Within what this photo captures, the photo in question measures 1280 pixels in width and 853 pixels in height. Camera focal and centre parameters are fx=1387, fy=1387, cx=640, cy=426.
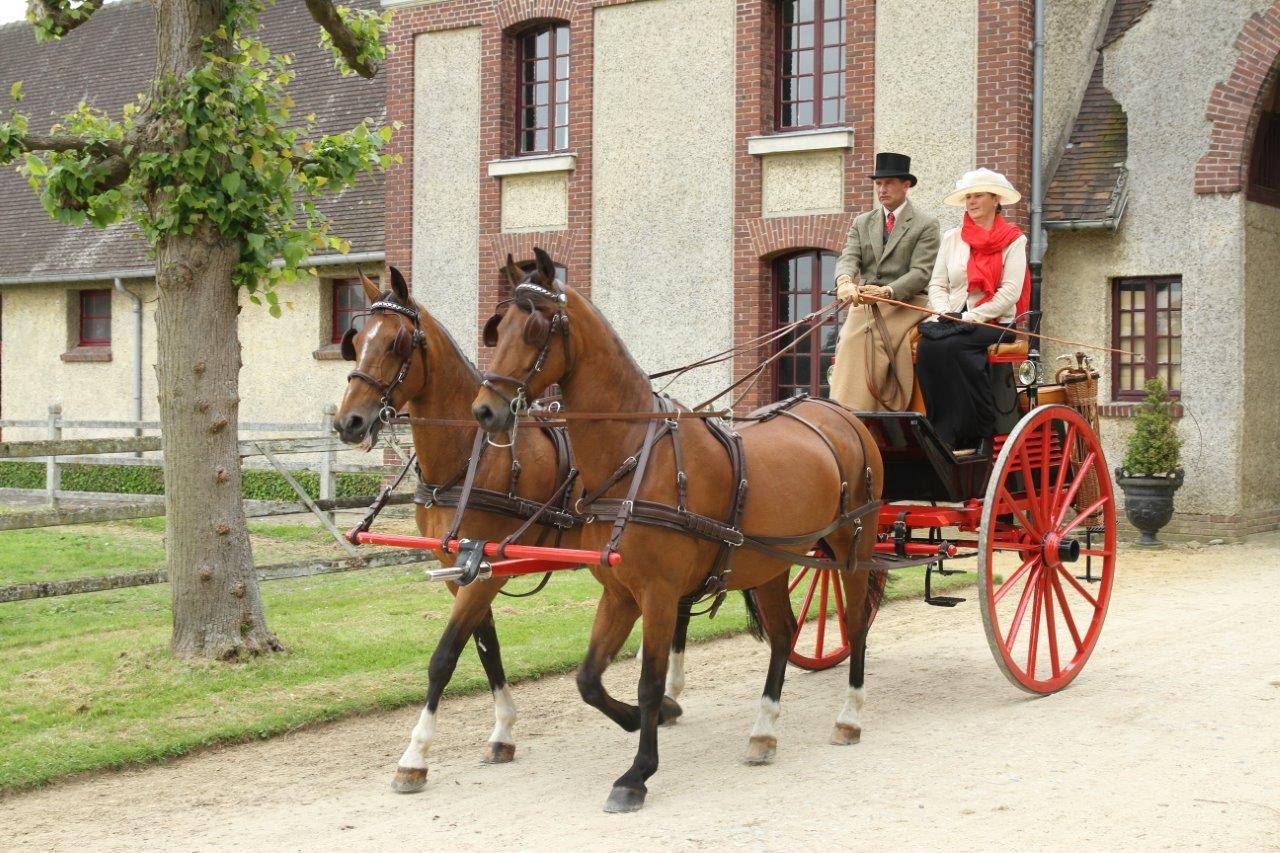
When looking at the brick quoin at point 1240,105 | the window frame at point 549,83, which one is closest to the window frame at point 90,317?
the window frame at point 549,83

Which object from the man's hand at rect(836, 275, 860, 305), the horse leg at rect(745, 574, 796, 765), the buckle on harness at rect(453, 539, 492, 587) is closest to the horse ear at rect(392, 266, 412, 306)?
the buckle on harness at rect(453, 539, 492, 587)

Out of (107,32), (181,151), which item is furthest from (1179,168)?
(107,32)

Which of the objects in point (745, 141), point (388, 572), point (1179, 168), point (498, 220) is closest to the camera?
point (388, 572)

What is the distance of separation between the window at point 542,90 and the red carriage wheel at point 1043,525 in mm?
10901

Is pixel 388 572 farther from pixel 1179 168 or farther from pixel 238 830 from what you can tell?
pixel 1179 168

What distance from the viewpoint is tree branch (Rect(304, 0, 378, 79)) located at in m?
9.12

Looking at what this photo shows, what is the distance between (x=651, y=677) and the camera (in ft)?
19.3

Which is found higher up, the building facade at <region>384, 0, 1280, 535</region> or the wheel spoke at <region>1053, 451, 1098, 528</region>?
the building facade at <region>384, 0, 1280, 535</region>

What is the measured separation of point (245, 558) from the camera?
28.7 feet

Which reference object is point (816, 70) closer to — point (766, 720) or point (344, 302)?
point (344, 302)

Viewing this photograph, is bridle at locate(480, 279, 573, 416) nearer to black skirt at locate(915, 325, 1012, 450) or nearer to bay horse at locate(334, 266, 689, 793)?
bay horse at locate(334, 266, 689, 793)

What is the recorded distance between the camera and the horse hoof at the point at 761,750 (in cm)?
650

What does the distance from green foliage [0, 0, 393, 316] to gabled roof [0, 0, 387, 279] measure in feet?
36.4

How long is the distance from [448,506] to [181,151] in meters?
3.15
